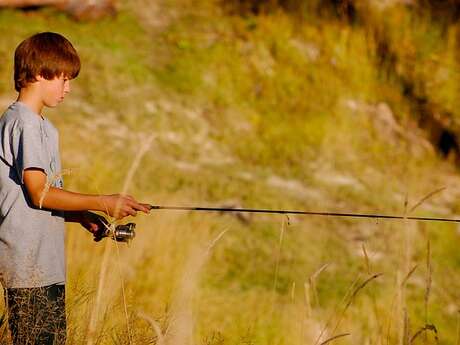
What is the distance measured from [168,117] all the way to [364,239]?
6.60 feet

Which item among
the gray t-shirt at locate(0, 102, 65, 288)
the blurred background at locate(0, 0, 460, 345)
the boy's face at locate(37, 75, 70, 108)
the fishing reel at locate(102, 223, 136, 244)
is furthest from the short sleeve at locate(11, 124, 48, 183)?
the blurred background at locate(0, 0, 460, 345)

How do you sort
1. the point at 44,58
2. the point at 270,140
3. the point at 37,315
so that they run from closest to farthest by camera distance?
the point at 37,315 < the point at 44,58 < the point at 270,140

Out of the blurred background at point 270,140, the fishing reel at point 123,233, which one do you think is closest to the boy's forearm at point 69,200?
the fishing reel at point 123,233

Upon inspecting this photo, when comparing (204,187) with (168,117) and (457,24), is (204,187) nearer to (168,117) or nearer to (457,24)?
(168,117)

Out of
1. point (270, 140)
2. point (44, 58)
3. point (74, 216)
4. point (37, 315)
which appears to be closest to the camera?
point (37, 315)

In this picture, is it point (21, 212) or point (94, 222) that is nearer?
point (21, 212)

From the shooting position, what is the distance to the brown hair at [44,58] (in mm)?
2662

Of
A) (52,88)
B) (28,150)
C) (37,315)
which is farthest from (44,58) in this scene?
(37,315)

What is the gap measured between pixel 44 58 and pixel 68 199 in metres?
0.42

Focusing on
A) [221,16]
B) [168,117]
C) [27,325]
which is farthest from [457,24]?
[27,325]

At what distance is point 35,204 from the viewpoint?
8.48 ft

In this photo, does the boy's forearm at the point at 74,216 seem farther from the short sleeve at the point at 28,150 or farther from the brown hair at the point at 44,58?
the brown hair at the point at 44,58

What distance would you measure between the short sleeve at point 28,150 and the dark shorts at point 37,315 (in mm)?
330

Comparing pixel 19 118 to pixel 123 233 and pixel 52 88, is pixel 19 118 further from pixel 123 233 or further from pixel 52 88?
pixel 123 233
